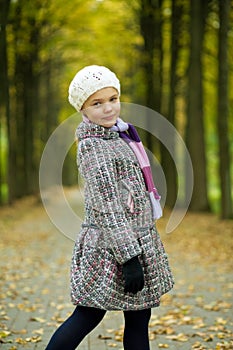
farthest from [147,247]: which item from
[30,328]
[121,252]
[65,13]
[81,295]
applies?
[65,13]

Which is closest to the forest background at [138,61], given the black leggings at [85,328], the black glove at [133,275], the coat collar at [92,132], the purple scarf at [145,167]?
the purple scarf at [145,167]

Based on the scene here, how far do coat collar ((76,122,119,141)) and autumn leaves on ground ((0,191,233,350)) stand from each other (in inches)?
94.0

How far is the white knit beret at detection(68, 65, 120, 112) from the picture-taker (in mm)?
3375

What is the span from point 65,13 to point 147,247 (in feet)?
64.3

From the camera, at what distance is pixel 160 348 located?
513 cm

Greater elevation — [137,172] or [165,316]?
[137,172]

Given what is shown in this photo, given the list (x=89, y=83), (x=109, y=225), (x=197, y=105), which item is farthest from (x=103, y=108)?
(x=197, y=105)

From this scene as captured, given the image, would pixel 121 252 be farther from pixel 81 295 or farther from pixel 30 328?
pixel 30 328

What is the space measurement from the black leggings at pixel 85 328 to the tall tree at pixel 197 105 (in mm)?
13429

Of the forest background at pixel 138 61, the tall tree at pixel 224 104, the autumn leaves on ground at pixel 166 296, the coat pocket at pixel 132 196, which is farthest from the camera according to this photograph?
the forest background at pixel 138 61

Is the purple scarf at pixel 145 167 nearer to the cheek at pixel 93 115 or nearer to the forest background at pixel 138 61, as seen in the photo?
the cheek at pixel 93 115

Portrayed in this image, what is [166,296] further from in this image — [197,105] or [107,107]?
[197,105]

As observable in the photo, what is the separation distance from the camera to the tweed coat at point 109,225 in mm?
3184

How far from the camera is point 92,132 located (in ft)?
11.0
